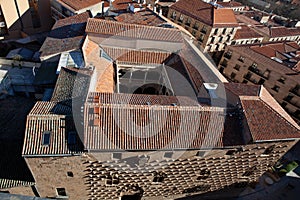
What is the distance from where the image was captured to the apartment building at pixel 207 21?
48.9m

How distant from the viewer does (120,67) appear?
3481cm

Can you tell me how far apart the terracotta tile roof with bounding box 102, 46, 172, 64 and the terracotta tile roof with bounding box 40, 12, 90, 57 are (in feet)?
14.8

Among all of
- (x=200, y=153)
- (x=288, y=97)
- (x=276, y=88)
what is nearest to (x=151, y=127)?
(x=200, y=153)

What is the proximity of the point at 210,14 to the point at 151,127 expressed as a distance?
3859 cm

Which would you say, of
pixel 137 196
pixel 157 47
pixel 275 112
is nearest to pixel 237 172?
pixel 275 112

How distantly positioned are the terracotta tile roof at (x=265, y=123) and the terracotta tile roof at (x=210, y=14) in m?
31.1

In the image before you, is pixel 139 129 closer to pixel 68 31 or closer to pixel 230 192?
pixel 230 192

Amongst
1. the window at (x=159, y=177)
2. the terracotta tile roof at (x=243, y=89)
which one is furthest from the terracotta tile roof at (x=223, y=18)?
the window at (x=159, y=177)

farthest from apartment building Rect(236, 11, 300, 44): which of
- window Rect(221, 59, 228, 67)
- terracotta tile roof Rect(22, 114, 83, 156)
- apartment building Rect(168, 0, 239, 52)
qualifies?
terracotta tile roof Rect(22, 114, 83, 156)

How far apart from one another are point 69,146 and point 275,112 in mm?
19709

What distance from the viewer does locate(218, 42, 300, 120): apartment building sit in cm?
4103

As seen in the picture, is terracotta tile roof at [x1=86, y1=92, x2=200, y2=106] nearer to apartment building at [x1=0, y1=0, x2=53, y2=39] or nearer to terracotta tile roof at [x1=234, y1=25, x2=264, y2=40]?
apartment building at [x1=0, y1=0, x2=53, y2=39]

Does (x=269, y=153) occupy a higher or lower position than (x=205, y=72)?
lower

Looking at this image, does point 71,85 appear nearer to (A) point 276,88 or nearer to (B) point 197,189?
(B) point 197,189
